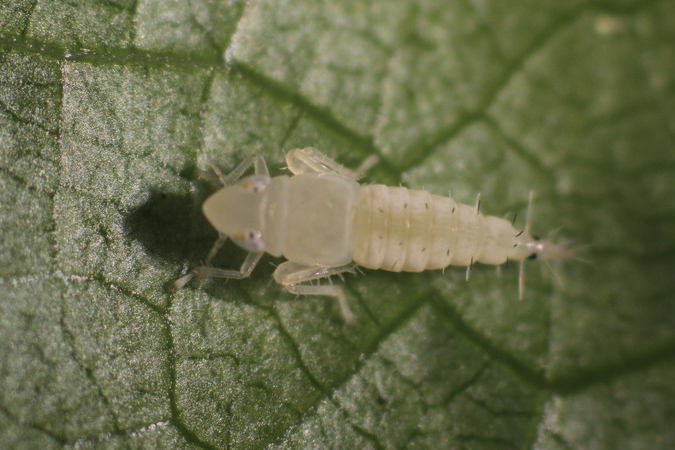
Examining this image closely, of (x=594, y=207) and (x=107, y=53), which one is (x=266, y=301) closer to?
(x=107, y=53)

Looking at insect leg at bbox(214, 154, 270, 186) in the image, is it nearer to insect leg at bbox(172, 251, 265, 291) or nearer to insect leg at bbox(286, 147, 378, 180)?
insect leg at bbox(286, 147, 378, 180)

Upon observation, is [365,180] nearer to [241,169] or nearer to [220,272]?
[241,169]

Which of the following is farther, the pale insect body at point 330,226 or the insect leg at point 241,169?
the insect leg at point 241,169

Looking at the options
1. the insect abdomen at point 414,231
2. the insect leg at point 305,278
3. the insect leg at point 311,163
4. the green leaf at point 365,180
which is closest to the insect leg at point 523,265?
the green leaf at point 365,180

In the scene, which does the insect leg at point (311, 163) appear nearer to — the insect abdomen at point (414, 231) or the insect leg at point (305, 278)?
Result: the insect abdomen at point (414, 231)

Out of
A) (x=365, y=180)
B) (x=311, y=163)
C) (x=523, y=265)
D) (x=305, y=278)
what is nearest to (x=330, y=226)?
(x=305, y=278)

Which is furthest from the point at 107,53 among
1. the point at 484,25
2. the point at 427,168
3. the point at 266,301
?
the point at 484,25
